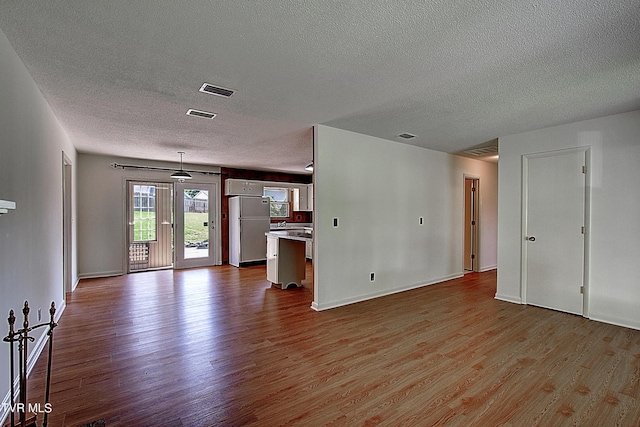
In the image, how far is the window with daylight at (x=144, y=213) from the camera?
6.71m

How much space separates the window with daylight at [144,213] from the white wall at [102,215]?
1.01 ft

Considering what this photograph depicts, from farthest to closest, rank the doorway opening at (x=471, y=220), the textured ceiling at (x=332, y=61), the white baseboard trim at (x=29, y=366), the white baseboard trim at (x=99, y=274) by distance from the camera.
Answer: the doorway opening at (x=471, y=220)
the white baseboard trim at (x=99, y=274)
the white baseboard trim at (x=29, y=366)
the textured ceiling at (x=332, y=61)

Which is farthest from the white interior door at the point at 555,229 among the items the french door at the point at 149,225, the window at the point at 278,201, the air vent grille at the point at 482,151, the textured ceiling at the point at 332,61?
the french door at the point at 149,225

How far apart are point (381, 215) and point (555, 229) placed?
2.25 m

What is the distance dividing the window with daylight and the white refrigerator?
1723 millimetres

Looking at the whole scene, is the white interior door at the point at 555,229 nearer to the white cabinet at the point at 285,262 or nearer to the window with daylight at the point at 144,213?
the white cabinet at the point at 285,262

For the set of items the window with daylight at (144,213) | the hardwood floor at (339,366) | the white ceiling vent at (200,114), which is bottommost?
the hardwood floor at (339,366)

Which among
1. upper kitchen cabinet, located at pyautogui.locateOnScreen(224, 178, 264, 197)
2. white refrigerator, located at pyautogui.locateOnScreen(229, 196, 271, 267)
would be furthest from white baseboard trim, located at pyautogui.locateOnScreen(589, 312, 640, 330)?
upper kitchen cabinet, located at pyautogui.locateOnScreen(224, 178, 264, 197)

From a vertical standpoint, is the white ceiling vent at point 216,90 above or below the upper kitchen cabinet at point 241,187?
above

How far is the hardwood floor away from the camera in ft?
6.48

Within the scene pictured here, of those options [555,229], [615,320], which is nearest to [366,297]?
[555,229]

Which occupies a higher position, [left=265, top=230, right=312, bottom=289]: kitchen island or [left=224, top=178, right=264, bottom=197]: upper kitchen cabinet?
[left=224, top=178, right=264, bottom=197]: upper kitchen cabinet

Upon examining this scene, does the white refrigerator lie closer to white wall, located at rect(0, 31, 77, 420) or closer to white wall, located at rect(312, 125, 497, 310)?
white wall, located at rect(312, 125, 497, 310)

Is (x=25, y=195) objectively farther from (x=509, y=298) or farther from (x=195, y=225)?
(x=509, y=298)
